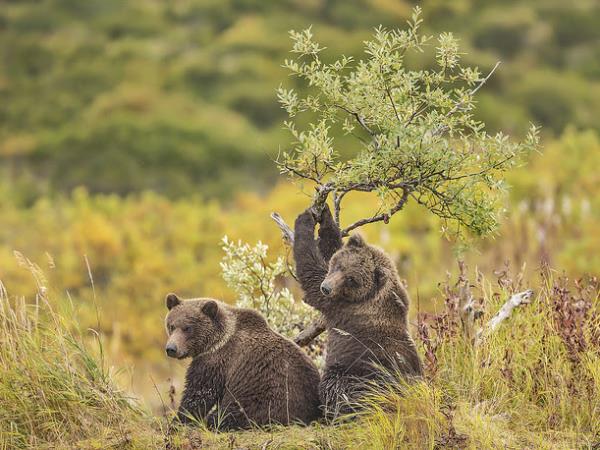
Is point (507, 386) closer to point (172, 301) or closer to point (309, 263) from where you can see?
point (309, 263)

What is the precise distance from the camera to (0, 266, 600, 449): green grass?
5.73 meters

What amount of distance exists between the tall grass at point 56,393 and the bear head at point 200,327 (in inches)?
22.9

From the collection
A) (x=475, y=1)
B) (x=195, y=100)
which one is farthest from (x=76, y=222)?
(x=475, y=1)

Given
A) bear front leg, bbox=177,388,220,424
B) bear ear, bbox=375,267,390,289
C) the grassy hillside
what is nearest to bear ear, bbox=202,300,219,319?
bear front leg, bbox=177,388,220,424

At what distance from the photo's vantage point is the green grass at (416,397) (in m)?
5.73

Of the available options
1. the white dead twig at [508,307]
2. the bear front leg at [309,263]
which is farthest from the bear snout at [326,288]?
the white dead twig at [508,307]

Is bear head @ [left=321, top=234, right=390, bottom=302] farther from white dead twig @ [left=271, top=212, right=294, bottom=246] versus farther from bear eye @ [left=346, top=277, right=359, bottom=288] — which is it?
white dead twig @ [left=271, top=212, right=294, bottom=246]

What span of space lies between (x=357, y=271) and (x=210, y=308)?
3.35ft

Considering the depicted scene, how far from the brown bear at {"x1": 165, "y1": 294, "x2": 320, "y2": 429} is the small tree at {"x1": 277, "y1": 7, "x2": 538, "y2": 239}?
1.00 m

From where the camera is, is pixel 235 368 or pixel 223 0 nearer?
pixel 235 368

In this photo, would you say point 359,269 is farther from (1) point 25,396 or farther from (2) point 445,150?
(1) point 25,396

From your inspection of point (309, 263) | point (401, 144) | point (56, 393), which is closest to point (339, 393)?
point (309, 263)

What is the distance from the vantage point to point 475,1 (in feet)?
277

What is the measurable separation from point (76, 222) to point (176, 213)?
13.1 feet
